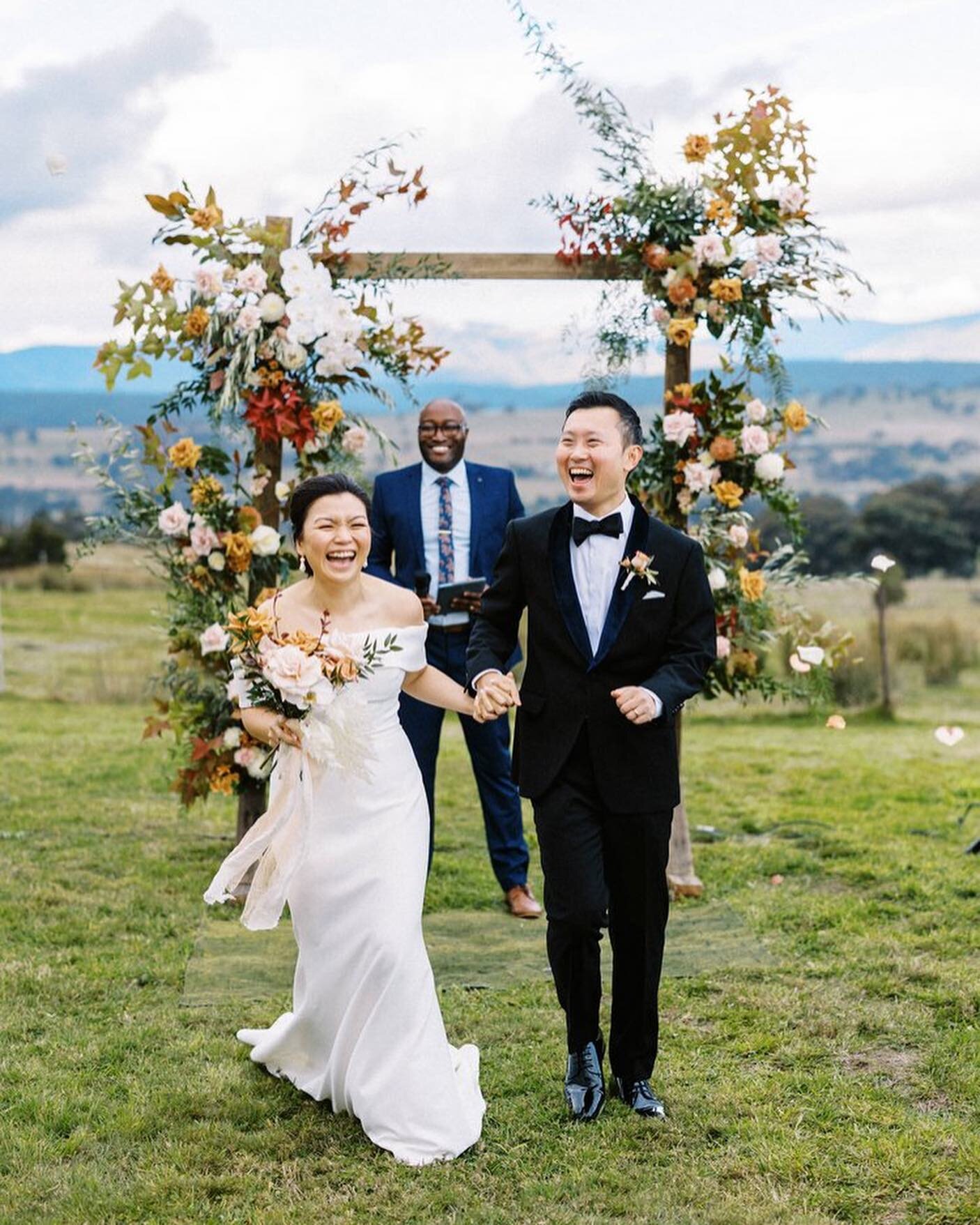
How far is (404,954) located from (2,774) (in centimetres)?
726

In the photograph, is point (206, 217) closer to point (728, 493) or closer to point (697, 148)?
point (697, 148)

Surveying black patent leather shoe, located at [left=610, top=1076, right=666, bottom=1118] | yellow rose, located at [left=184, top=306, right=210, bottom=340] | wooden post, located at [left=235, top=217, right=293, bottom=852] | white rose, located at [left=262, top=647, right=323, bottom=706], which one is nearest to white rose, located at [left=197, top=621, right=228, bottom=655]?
wooden post, located at [left=235, top=217, right=293, bottom=852]

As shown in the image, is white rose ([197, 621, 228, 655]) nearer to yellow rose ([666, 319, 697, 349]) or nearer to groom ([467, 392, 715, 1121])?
yellow rose ([666, 319, 697, 349])

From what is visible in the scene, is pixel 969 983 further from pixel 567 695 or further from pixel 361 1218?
pixel 361 1218

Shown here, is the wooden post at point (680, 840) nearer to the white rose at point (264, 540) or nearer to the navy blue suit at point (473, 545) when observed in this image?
the navy blue suit at point (473, 545)

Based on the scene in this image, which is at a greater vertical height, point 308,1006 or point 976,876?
point 308,1006

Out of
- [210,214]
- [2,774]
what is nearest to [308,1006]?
[210,214]

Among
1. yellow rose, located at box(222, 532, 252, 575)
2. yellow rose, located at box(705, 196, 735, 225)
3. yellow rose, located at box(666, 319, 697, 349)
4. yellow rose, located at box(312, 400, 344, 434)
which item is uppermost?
yellow rose, located at box(705, 196, 735, 225)

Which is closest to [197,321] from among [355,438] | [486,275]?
[355,438]

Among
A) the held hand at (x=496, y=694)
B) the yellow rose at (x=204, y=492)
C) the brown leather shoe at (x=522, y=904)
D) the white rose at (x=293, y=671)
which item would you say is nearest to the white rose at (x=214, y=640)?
the yellow rose at (x=204, y=492)

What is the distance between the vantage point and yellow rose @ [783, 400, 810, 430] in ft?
23.1

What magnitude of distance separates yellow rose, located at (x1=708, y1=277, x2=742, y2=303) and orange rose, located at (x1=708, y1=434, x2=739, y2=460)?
662mm

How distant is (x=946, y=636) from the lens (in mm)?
17062

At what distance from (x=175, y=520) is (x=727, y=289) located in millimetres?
2848
